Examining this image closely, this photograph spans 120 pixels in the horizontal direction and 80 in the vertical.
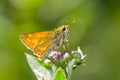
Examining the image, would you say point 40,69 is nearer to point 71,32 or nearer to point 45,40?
point 45,40

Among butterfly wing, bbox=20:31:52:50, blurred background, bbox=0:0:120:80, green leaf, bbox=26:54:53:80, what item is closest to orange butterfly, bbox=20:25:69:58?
butterfly wing, bbox=20:31:52:50

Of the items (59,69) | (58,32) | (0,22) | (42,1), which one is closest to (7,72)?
(0,22)

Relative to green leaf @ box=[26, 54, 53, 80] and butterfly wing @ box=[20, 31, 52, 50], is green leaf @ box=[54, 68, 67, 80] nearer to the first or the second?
green leaf @ box=[26, 54, 53, 80]

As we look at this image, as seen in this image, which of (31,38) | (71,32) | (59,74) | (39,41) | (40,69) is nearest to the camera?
(59,74)

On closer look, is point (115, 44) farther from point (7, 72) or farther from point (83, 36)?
point (7, 72)

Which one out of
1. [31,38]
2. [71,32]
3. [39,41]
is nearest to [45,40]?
[39,41]

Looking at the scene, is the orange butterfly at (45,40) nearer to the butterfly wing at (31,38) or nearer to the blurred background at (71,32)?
the butterfly wing at (31,38)
